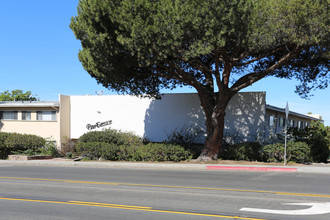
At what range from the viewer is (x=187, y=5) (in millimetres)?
14422

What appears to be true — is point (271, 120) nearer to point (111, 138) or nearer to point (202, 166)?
point (202, 166)

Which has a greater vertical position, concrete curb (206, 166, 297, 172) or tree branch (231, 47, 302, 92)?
tree branch (231, 47, 302, 92)

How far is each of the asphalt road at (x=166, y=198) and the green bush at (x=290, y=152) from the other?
5783 millimetres

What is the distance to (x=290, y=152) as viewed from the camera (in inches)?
732

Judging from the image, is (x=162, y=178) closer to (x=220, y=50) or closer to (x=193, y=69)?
(x=220, y=50)

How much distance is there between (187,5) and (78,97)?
16.3 metres

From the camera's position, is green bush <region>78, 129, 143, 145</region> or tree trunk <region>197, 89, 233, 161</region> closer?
tree trunk <region>197, 89, 233, 161</region>

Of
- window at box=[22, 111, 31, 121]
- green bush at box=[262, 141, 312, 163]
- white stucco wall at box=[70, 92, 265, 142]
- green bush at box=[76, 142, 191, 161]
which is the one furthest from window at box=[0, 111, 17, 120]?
green bush at box=[262, 141, 312, 163]

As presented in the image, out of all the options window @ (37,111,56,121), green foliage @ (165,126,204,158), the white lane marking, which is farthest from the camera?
window @ (37,111,56,121)

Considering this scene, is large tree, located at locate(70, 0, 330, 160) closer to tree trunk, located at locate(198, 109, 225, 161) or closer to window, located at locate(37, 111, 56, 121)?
tree trunk, located at locate(198, 109, 225, 161)

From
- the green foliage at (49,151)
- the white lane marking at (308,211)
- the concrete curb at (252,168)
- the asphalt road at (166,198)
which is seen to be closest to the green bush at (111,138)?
the green foliage at (49,151)

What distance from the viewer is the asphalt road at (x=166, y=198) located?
7348 millimetres

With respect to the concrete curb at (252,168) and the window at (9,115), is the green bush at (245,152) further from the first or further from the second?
the window at (9,115)

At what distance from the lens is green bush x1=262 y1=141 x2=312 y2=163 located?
60.5 feet
